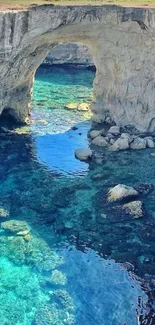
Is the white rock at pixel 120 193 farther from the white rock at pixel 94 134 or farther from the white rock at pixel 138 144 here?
the white rock at pixel 94 134

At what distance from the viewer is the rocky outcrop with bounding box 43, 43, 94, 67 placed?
215 ft

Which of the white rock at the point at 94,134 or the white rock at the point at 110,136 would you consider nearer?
the white rock at the point at 110,136

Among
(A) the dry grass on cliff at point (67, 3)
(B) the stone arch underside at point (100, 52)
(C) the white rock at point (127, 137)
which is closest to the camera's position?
(B) the stone arch underside at point (100, 52)

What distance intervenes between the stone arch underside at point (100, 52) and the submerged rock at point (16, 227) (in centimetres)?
1341

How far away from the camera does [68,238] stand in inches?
1093

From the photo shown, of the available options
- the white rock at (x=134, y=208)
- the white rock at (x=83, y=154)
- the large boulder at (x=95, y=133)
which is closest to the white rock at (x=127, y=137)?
the large boulder at (x=95, y=133)

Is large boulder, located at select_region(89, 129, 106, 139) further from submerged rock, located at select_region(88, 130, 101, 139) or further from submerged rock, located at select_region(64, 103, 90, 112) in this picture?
submerged rock, located at select_region(64, 103, 90, 112)

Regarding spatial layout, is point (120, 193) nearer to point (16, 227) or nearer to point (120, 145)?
point (16, 227)

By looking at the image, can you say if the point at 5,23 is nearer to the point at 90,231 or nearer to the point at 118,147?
the point at 118,147

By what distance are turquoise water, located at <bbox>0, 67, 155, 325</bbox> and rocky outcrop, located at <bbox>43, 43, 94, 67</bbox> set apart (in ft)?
85.0

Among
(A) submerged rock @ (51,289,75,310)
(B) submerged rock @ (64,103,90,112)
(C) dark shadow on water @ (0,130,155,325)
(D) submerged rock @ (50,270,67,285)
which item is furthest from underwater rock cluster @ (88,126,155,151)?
(A) submerged rock @ (51,289,75,310)

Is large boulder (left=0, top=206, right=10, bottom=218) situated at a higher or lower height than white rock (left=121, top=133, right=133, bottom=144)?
lower

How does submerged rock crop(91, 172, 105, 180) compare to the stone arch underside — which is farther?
the stone arch underside

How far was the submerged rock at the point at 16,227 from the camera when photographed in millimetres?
27922
